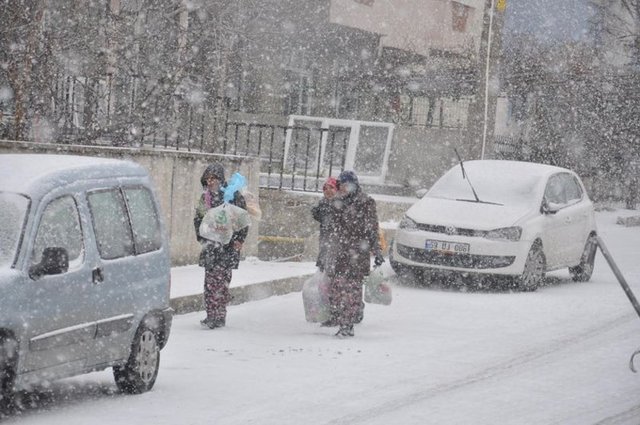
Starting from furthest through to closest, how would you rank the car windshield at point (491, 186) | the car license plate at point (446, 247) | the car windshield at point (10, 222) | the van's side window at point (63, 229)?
the car windshield at point (491, 186), the car license plate at point (446, 247), the van's side window at point (63, 229), the car windshield at point (10, 222)

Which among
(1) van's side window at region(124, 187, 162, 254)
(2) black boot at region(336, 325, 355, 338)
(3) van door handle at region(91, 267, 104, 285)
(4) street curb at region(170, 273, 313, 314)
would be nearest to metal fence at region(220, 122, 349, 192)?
(4) street curb at region(170, 273, 313, 314)

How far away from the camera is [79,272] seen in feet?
29.8

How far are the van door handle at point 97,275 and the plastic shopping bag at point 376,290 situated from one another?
5.71 m

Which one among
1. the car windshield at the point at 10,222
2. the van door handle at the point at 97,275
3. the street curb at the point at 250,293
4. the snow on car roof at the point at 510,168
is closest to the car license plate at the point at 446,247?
the street curb at the point at 250,293

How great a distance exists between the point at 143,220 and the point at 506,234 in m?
8.03

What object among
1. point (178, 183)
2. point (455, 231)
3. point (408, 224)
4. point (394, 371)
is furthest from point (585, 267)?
point (394, 371)

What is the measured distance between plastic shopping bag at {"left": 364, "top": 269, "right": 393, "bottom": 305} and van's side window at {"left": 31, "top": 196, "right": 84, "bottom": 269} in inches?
231

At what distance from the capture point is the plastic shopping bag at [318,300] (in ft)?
46.1

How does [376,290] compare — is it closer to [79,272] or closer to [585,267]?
[585,267]

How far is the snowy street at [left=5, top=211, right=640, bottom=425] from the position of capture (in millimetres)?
9375

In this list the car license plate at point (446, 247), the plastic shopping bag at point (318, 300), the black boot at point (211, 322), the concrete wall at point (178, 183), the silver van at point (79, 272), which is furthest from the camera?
the car license plate at point (446, 247)

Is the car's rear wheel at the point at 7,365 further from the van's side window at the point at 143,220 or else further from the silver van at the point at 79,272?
the van's side window at the point at 143,220

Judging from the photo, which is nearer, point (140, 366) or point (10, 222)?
point (10, 222)

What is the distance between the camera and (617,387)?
1080cm
